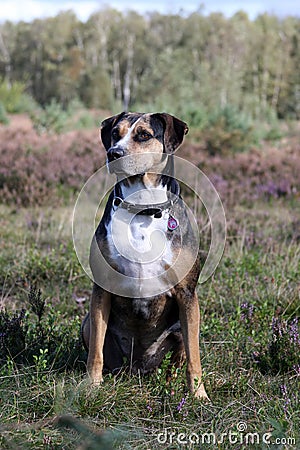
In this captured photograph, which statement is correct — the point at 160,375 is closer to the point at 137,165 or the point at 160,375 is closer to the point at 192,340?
→ the point at 192,340

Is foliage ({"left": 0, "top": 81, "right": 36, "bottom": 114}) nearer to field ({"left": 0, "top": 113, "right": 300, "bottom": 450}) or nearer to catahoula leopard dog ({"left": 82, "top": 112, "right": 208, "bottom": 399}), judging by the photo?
field ({"left": 0, "top": 113, "right": 300, "bottom": 450})

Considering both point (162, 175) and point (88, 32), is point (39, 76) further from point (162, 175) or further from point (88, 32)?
point (162, 175)

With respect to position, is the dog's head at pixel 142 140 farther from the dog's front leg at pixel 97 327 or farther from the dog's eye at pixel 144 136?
the dog's front leg at pixel 97 327

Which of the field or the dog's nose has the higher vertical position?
the dog's nose

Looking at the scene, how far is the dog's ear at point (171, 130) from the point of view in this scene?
116 inches

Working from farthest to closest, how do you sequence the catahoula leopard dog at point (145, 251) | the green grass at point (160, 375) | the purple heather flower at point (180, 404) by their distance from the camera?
the catahoula leopard dog at point (145, 251) < the purple heather flower at point (180, 404) < the green grass at point (160, 375)

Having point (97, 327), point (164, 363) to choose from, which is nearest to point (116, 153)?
point (97, 327)

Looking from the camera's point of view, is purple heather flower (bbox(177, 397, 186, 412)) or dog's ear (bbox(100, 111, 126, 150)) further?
dog's ear (bbox(100, 111, 126, 150))

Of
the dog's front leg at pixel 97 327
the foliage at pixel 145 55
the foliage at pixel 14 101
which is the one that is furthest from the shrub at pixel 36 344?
the foliage at pixel 145 55

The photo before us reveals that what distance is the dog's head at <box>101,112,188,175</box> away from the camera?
2811 mm

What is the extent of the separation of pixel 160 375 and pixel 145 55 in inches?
1622

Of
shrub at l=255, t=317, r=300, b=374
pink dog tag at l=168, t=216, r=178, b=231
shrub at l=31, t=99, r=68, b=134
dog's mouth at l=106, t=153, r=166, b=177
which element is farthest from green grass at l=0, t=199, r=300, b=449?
shrub at l=31, t=99, r=68, b=134

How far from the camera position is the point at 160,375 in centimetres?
295

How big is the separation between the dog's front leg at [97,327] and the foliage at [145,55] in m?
26.0
